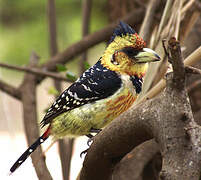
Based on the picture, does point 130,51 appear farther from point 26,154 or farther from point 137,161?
point 137,161

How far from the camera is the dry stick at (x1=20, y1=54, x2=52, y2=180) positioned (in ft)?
6.66

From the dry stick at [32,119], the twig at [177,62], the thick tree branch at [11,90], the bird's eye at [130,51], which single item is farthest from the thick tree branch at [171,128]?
the thick tree branch at [11,90]

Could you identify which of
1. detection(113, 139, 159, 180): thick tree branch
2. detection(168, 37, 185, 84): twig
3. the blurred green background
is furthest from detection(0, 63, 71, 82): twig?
detection(168, 37, 185, 84): twig

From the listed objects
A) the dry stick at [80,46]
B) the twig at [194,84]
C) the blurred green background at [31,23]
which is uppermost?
the blurred green background at [31,23]

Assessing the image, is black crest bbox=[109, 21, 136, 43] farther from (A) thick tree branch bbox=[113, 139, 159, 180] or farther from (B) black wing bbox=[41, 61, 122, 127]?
(A) thick tree branch bbox=[113, 139, 159, 180]

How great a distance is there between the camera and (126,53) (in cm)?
186

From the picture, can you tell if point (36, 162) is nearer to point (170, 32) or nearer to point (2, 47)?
point (170, 32)

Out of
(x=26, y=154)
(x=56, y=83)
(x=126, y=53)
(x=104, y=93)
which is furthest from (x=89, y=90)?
(x=56, y=83)

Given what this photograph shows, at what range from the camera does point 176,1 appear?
81.2 inches

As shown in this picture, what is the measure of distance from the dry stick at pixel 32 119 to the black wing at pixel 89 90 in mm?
227

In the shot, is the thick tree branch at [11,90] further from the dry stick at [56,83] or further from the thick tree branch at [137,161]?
the thick tree branch at [137,161]

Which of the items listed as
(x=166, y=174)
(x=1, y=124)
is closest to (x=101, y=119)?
(x=166, y=174)

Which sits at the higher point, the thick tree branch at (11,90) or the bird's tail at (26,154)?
the thick tree branch at (11,90)

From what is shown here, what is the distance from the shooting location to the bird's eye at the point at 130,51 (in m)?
1.83
